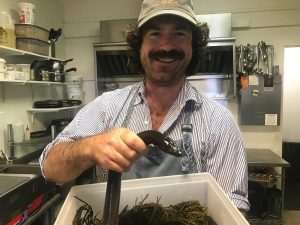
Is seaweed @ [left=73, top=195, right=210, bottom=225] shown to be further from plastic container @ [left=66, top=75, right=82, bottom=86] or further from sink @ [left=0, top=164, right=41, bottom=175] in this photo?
plastic container @ [left=66, top=75, right=82, bottom=86]

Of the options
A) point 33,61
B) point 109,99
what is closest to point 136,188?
point 109,99

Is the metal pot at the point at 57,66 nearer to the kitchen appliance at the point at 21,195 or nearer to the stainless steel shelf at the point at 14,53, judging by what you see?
the stainless steel shelf at the point at 14,53

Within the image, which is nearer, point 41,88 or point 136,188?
point 136,188

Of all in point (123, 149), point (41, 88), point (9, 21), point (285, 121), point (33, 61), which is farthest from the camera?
point (285, 121)

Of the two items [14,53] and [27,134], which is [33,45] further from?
[27,134]

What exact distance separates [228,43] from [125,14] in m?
1.24

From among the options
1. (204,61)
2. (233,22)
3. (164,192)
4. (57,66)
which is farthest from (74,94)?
(164,192)

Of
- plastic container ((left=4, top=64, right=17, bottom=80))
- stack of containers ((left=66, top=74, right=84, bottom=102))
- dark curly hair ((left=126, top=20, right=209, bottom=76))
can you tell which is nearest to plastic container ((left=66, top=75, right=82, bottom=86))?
stack of containers ((left=66, top=74, right=84, bottom=102))

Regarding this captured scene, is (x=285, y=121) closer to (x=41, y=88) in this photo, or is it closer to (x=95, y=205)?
(x=41, y=88)

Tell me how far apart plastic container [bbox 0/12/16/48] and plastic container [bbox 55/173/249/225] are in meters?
1.71

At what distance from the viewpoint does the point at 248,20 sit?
3.01m

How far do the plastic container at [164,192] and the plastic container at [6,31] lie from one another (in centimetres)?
171

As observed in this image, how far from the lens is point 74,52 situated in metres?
3.41

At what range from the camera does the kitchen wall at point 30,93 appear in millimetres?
2291
